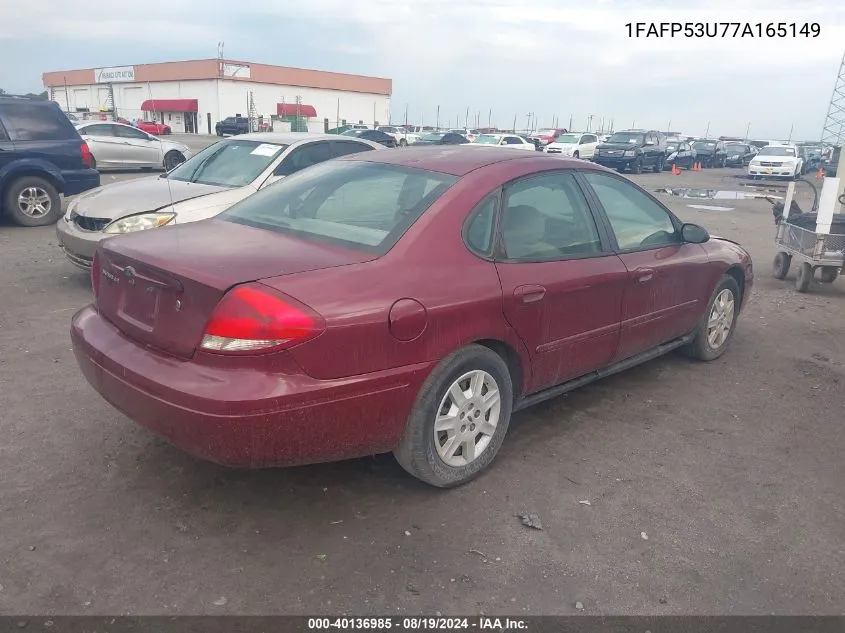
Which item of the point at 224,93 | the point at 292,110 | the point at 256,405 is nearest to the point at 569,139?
the point at 256,405

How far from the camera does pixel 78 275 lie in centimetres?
750

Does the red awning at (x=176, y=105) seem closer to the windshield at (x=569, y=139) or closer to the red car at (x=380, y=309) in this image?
the windshield at (x=569, y=139)

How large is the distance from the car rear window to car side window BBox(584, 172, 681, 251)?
29.3 ft

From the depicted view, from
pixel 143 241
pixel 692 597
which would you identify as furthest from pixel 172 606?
pixel 692 597

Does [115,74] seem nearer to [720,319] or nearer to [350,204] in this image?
[720,319]

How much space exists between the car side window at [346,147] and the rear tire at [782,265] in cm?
542

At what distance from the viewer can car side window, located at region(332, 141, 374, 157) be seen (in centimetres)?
794

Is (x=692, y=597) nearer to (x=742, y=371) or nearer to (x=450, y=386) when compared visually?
(x=450, y=386)

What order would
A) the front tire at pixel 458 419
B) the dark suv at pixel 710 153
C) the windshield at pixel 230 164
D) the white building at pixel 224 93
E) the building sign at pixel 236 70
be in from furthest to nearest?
the white building at pixel 224 93
the building sign at pixel 236 70
the dark suv at pixel 710 153
the windshield at pixel 230 164
the front tire at pixel 458 419

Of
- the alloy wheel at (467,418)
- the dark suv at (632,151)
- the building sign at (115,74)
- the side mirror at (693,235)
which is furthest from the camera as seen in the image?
the building sign at (115,74)

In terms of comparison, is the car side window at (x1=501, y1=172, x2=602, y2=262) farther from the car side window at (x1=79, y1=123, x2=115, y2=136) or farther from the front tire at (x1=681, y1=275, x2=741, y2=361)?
the car side window at (x1=79, y1=123, x2=115, y2=136)

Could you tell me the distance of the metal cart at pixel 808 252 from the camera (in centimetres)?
752

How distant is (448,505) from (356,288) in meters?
1.17
